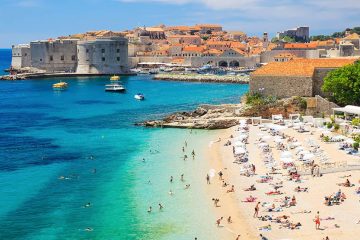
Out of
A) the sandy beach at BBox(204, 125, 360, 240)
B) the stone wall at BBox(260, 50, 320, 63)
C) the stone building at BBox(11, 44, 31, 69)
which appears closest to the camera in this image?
the sandy beach at BBox(204, 125, 360, 240)

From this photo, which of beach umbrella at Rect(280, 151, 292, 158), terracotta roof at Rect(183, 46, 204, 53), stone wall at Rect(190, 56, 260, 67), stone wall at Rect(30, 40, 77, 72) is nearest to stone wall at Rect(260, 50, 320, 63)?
stone wall at Rect(190, 56, 260, 67)

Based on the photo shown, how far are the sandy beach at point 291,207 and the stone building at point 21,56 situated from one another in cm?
8874

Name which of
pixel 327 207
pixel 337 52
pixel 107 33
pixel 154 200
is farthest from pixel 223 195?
pixel 107 33

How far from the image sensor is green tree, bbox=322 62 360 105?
126 ft

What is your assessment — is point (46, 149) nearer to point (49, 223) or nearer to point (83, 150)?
point (83, 150)

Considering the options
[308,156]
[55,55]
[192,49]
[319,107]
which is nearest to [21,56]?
[55,55]

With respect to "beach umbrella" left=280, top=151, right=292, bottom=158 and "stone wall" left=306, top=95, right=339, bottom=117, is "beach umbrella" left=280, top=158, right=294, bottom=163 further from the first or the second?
"stone wall" left=306, top=95, right=339, bottom=117

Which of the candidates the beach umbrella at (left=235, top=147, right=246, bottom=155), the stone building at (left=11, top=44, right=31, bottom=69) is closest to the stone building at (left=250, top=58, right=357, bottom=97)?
the beach umbrella at (left=235, top=147, right=246, bottom=155)

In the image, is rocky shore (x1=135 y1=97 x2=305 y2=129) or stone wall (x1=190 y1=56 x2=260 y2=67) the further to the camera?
stone wall (x1=190 y1=56 x2=260 y2=67)

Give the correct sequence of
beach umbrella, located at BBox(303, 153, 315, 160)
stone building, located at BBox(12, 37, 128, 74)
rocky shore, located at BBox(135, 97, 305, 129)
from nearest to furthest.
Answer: beach umbrella, located at BBox(303, 153, 315, 160), rocky shore, located at BBox(135, 97, 305, 129), stone building, located at BBox(12, 37, 128, 74)

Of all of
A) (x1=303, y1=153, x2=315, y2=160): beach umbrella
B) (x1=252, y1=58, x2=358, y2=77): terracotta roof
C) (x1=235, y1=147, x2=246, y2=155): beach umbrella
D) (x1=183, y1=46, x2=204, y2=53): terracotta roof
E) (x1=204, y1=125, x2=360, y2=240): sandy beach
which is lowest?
(x1=204, y1=125, x2=360, y2=240): sandy beach

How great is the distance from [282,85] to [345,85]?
19.4ft

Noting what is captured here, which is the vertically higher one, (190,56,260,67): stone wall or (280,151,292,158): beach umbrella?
(190,56,260,67): stone wall

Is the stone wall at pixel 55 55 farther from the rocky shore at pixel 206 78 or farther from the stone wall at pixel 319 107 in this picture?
the stone wall at pixel 319 107
